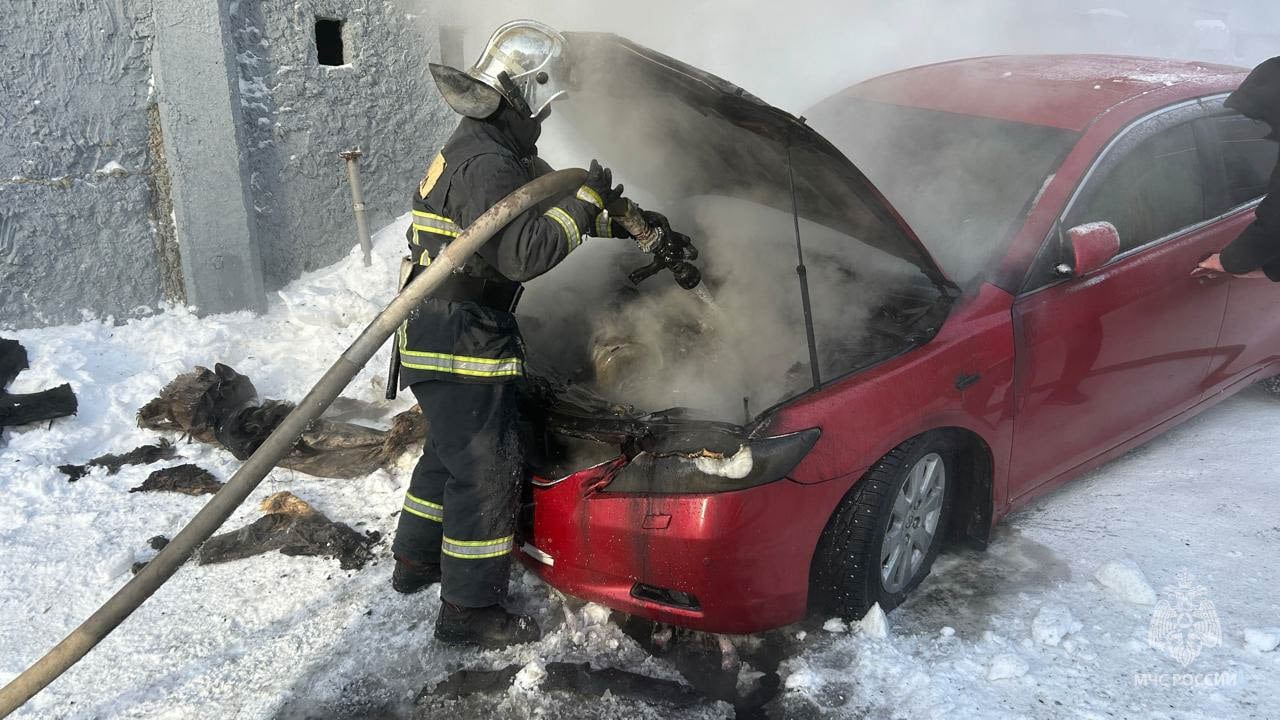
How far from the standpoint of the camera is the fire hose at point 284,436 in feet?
7.79

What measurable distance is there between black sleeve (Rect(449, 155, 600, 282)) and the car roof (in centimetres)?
194

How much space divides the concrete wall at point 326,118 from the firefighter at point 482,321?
342 centimetres

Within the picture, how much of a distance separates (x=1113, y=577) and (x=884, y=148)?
1.94 metres

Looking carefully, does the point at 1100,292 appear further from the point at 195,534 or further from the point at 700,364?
the point at 195,534

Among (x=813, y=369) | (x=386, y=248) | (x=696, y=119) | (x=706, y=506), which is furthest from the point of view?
(x=386, y=248)

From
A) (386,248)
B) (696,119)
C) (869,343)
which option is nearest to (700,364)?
(869,343)

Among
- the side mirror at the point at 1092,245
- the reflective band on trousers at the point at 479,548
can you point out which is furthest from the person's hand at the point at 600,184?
the side mirror at the point at 1092,245

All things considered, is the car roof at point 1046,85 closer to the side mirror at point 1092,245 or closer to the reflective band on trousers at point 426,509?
the side mirror at point 1092,245

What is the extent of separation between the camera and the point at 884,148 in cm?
378

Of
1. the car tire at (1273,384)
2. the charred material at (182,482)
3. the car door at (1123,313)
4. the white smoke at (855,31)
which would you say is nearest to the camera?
the car door at (1123,313)

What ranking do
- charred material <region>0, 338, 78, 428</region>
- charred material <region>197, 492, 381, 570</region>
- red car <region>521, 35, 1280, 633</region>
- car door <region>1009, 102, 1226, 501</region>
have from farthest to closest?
charred material <region>0, 338, 78, 428</region> → charred material <region>197, 492, 381, 570</region> → car door <region>1009, 102, 1226, 501</region> → red car <region>521, 35, 1280, 633</region>

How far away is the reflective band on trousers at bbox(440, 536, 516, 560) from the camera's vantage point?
112 inches

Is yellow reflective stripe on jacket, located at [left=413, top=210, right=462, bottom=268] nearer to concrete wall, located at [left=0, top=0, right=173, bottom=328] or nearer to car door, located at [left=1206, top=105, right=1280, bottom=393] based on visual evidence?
car door, located at [left=1206, top=105, right=1280, bottom=393]

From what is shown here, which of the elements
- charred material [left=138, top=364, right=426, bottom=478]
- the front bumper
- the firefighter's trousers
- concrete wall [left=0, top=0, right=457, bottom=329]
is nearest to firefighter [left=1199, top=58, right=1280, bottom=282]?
the front bumper
